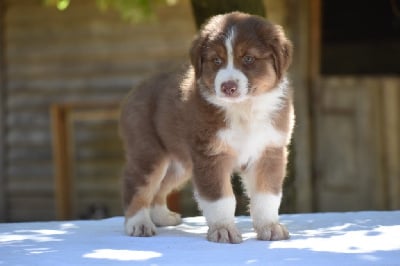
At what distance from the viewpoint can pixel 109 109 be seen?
35.9ft

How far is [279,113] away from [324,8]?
28.0ft

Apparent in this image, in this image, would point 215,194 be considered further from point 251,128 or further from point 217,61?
point 217,61

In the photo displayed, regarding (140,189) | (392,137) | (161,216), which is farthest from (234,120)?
(392,137)

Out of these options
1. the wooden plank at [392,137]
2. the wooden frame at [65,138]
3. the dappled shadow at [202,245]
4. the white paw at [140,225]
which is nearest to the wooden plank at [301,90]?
the wooden plank at [392,137]

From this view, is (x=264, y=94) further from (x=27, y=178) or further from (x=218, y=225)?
(x=27, y=178)

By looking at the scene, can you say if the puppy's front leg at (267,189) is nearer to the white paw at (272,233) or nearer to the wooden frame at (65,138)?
the white paw at (272,233)

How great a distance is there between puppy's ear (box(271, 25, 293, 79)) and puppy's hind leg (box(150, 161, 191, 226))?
1201mm

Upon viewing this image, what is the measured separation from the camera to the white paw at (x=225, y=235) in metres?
4.93

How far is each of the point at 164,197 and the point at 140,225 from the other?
27.0 inches

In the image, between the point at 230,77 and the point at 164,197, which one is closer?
the point at 230,77

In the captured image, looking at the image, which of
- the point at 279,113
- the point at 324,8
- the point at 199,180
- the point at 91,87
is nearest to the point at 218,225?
the point at 199,180

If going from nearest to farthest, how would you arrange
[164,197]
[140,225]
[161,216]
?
[140,225] < [161,216] < [164,197]

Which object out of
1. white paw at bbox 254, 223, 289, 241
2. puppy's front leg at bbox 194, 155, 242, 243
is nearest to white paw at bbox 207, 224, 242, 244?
puppy's front leg at bbox 194, 155, 242, 243

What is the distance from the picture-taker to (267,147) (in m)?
5.17
